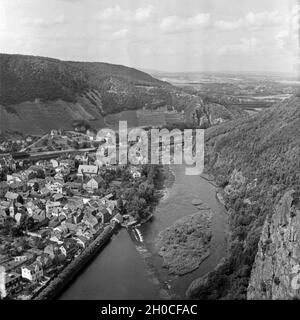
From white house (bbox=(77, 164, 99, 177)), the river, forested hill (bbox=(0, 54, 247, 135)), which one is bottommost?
the river

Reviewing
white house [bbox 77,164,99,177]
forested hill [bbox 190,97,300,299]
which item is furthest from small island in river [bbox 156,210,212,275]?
white house [bbox 77,164,99,177]

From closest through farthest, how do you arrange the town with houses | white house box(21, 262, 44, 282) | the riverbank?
the riverbank, white house box(21, 262, 44, 282), the town with houses

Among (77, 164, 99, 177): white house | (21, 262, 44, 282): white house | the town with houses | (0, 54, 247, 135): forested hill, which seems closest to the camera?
(21, 262, 44, 282): white house

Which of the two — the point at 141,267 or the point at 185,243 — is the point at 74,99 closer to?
the point at 185,243

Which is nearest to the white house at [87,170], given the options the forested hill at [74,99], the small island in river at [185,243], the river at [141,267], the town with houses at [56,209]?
the town with houses at [56,209]

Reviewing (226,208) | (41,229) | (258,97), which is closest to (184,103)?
(258,97)

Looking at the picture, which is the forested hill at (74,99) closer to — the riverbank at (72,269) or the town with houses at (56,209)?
the town with houses at (56,209)

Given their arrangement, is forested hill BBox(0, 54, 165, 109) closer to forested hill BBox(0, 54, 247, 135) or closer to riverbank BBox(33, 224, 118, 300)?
forested hill BBox(0, 54, 247, 135)
